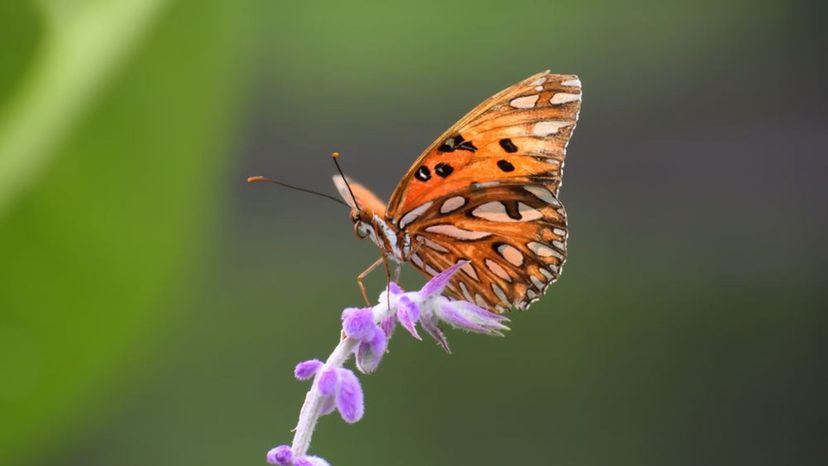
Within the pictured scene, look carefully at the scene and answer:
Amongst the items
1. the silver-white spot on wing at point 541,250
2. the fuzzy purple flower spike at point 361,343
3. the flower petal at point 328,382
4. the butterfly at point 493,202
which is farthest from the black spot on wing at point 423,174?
the flower petal at point 328,382

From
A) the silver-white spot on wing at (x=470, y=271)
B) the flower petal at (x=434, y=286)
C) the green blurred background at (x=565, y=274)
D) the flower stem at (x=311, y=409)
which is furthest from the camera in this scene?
the green blurred background at (x=565, y=274)

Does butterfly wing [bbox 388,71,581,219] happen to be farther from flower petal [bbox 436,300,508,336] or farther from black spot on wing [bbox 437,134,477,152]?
flower petal [bbox 436,300,508,336]

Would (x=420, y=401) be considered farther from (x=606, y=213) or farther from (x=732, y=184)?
(x=732, y=184)

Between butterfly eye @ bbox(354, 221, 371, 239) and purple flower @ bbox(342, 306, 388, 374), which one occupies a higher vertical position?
butterfly eye @ bbox(354, 221, 371, 239)

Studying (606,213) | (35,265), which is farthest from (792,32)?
(35,265)

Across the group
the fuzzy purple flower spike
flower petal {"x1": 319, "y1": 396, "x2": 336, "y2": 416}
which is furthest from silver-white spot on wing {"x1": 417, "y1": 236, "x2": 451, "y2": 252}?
flower petal {"x1": 319, "y1": 396, "x2": 336, "y2": 416}

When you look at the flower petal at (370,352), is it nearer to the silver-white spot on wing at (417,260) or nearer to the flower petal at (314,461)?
the flower petal at (314,461)
